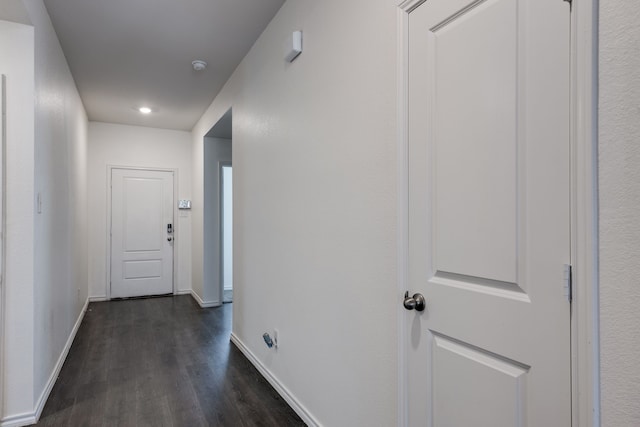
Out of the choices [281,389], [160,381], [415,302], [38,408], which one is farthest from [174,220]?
[415,302]

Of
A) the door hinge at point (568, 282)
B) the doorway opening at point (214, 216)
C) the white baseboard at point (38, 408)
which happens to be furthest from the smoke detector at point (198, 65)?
the door hinge at point (568, 282)

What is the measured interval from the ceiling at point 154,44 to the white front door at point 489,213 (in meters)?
1.72

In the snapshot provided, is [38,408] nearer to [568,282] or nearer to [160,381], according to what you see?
[160,381]

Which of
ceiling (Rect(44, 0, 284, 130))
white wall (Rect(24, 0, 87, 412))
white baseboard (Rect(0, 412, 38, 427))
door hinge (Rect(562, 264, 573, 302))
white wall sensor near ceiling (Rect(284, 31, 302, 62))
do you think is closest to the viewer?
door hinge (Rect(562, 264, 573, 302))

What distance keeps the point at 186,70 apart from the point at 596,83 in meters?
3.49

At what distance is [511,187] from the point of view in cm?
102

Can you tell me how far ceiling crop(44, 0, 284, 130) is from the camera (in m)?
2.52

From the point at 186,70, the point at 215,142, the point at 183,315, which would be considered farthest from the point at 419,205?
the point at 215,142

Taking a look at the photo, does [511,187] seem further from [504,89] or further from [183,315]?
[183,315]

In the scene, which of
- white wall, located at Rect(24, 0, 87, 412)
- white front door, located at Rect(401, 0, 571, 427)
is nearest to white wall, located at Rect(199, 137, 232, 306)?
white wall, located at Rect(24, 0, 87, 412)

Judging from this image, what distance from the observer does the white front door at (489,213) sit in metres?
0.92

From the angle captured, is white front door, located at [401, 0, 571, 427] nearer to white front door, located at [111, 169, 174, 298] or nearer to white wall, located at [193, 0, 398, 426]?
white wall, located at [193, 0, 398, 426]

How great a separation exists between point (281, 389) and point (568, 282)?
6.80 ft

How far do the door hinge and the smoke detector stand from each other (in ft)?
10.9
